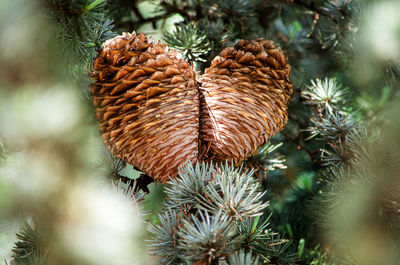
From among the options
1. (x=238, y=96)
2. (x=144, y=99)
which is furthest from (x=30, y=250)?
(x=238, y=96)

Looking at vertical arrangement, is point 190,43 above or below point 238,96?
above

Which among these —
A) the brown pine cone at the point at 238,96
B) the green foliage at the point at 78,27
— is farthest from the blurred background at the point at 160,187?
the brown pine cone at the point at 238,96


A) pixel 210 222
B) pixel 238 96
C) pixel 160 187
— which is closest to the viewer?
pixel 210 222

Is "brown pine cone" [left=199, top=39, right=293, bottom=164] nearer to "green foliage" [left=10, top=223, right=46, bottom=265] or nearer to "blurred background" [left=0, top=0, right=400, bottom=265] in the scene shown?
"blurred background" [left=0, top=0, right=400, bottom=265]

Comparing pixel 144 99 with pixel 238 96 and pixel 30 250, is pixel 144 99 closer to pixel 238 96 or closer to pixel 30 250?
pixel 238 96

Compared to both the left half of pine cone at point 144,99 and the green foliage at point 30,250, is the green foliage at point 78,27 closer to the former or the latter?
the left half of pine cone at point 144,99

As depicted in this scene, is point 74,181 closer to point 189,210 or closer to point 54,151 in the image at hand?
point 54,151
